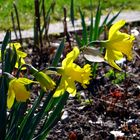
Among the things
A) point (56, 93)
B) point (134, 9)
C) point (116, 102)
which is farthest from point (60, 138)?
point (134, 9)

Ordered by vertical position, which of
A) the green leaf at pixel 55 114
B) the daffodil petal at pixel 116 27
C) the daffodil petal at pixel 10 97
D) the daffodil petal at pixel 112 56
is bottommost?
the green leaf at pixel 55 114

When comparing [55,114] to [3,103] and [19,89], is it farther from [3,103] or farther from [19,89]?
[19,89]

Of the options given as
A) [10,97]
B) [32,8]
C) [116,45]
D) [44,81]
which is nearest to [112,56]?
[116,45]

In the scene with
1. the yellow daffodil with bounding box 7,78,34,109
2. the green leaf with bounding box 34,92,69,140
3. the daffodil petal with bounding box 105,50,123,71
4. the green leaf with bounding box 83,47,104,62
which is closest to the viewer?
the yellow daffodil with bounding box 7,78,34,109

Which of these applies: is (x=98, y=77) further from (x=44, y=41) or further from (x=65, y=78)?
(x=65, y=78)

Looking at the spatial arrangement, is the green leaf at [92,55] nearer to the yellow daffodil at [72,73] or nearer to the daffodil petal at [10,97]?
the yellow daffodil at [72,73]

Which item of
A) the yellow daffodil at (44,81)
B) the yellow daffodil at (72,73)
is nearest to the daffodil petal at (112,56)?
the yellow daffodil at (72,73)

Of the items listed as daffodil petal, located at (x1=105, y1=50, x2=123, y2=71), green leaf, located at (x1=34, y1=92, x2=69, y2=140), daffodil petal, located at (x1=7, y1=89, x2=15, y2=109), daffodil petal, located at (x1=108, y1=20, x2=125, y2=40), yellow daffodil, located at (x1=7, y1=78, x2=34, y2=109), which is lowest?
green leaf, located at (x1=34, y1=92, x2=69, y2=140)

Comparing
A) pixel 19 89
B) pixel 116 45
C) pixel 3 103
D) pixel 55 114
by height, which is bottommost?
pixel 55 114

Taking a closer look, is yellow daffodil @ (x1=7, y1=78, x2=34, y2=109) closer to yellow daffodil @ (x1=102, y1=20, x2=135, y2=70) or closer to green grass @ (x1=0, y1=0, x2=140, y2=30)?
yellow daffodil @ (x1=102, y1=20, x2=135, y2=70)

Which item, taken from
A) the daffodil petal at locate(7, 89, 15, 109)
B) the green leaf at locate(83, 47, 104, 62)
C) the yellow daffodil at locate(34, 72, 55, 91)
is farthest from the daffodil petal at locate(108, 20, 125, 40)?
the daffodil petal at locate(7, 89, 15, 109)

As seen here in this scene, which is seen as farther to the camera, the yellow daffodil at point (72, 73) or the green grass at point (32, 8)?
the green grass at point (32, 8)
